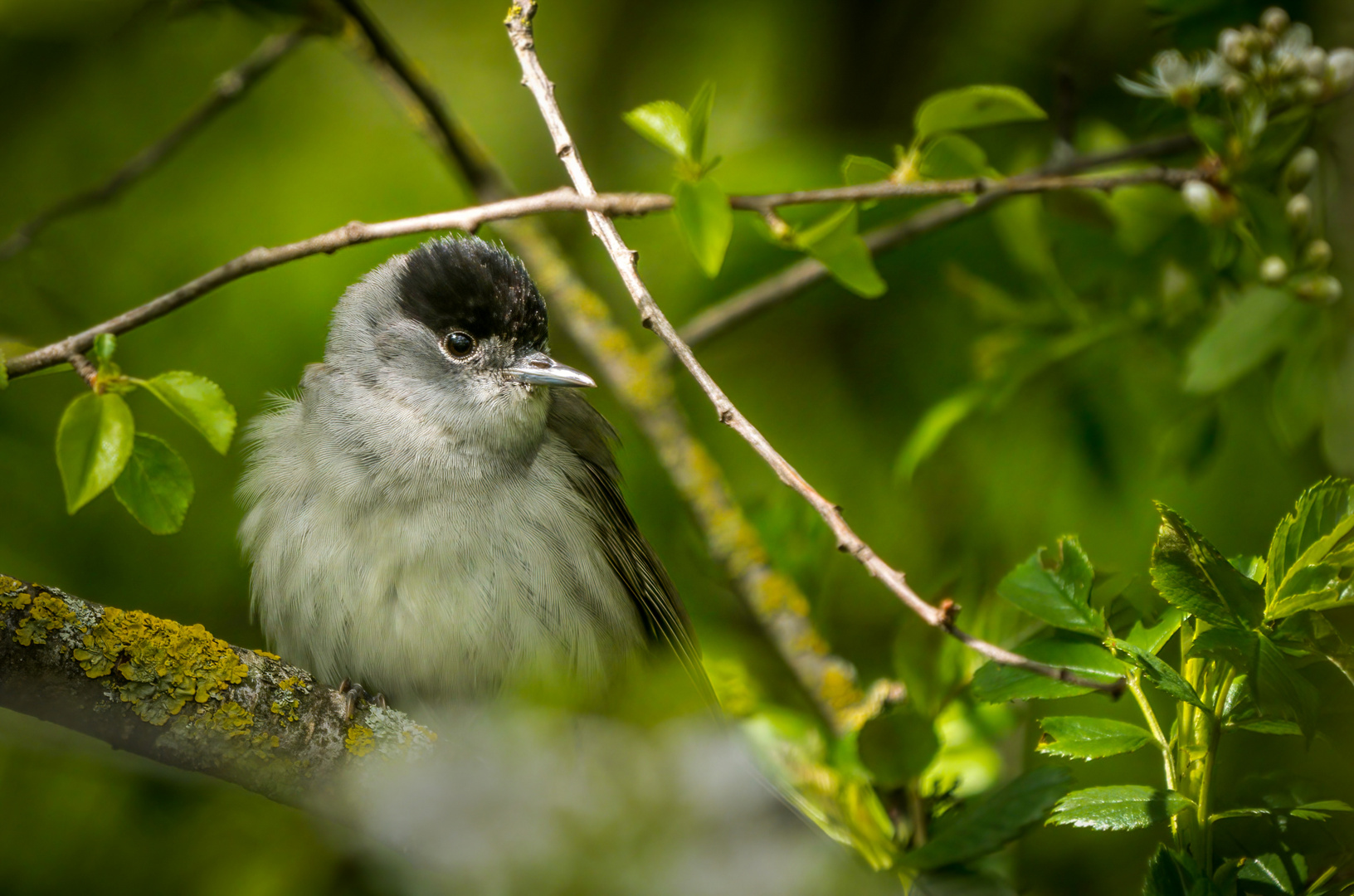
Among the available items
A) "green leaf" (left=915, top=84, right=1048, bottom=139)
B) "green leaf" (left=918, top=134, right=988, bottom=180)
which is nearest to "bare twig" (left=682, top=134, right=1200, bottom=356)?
"green leaf" (left=918, top=134, right=988, bottom=180)

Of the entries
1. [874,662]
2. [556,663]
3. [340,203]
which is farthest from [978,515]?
[340,203]

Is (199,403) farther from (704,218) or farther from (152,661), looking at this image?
(704,218)

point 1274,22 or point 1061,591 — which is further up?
point 1274,22

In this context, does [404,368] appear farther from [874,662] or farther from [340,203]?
[874,662]

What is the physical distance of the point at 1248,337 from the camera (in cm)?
230

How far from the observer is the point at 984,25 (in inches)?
165

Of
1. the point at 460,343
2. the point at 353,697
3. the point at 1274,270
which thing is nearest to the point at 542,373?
the point at 460,343

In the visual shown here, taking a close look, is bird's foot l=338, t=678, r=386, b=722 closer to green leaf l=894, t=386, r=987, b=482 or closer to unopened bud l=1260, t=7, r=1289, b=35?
green leaf l=894, t=386, r=987, b=482

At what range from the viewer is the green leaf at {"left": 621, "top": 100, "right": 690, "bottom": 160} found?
195cm

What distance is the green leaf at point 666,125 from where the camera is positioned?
6.38ft

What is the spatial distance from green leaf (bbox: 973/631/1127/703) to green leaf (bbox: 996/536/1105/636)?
47 mm

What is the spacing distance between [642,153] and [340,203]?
4.85 ft

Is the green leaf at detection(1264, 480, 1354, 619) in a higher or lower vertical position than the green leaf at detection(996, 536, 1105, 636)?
lower

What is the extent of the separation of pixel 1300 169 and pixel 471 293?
237 cm
